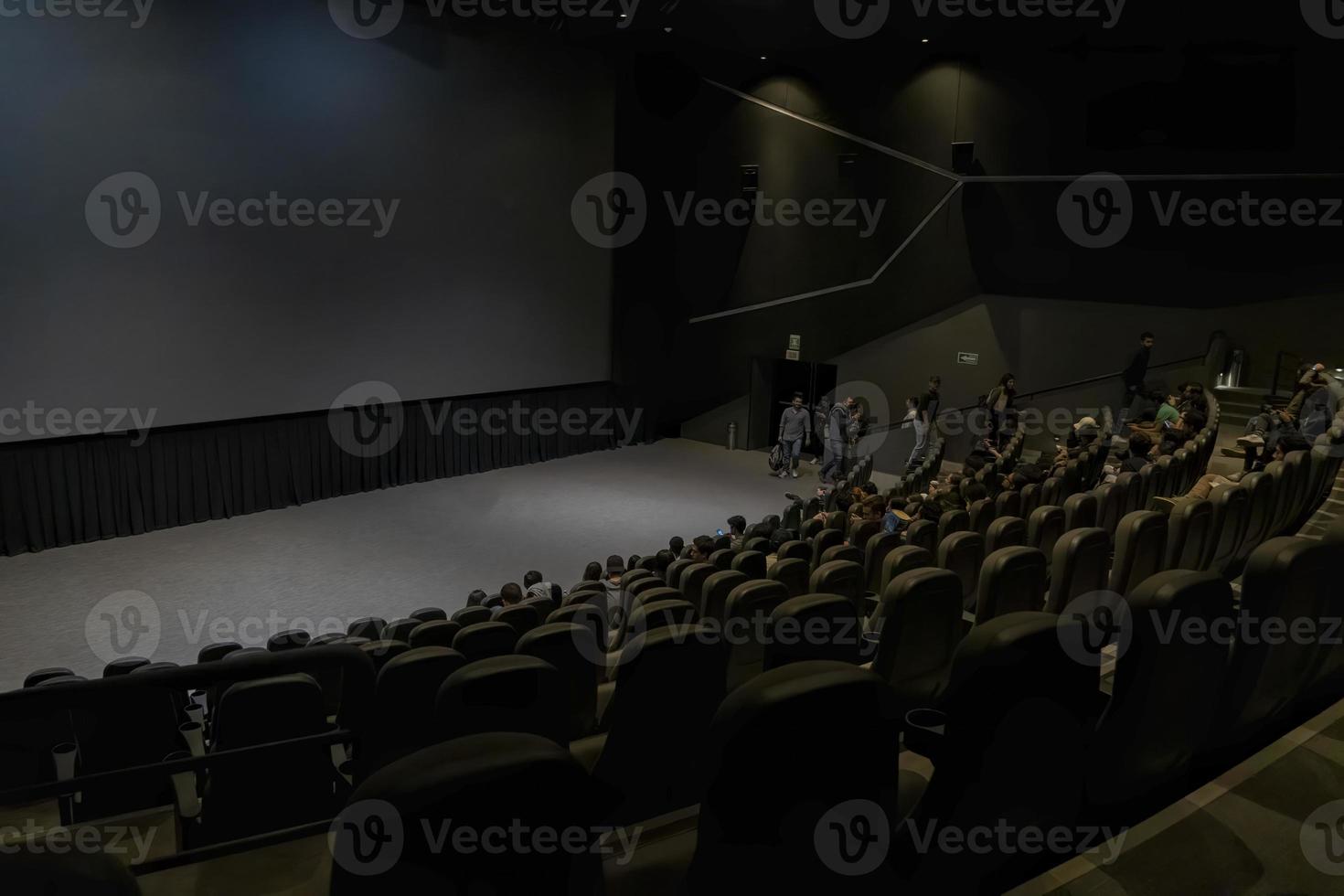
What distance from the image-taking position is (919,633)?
273cm

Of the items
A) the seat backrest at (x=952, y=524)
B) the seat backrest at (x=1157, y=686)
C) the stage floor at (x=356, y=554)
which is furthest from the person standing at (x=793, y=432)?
the seat backrest at (x=1157, y=686)

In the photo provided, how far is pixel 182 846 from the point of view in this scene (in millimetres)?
2814

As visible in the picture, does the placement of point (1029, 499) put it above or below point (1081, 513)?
below

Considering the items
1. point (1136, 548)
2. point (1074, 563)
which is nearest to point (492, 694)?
point (1074, 563)

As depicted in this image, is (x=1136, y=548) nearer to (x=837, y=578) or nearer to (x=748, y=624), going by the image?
(x=837, y=578)

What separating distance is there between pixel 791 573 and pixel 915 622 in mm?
2715

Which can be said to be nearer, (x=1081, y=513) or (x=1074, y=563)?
(x=1074, y=563)

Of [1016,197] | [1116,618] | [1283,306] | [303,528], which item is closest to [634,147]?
[1016,197]

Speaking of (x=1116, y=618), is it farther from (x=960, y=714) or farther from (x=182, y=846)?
(x=182, y=846)

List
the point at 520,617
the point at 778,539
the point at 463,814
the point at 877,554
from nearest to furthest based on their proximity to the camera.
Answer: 1. the point at 463,814
2. the point at 520,617
3. the point at 877,554
4. the point at 778,539

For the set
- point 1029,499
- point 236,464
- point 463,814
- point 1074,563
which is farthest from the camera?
point 236,464

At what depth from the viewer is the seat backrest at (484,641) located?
3.71m

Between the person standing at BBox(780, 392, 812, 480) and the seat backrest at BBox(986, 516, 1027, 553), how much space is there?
30.4 ft

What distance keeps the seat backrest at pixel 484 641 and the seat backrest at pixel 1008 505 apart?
456cm
